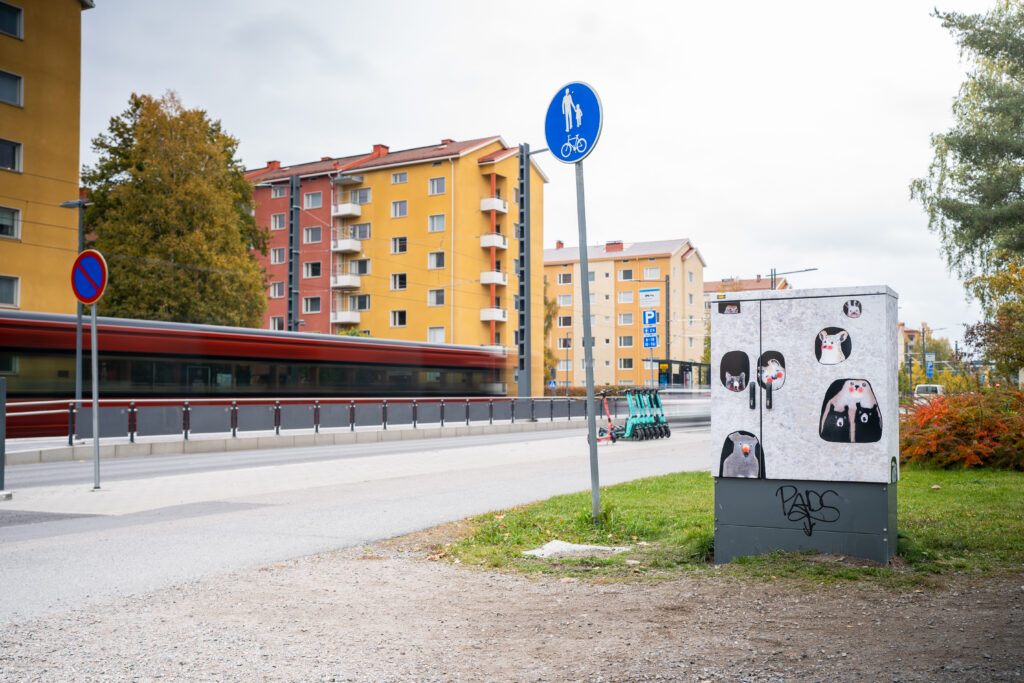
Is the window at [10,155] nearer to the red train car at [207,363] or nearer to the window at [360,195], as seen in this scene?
the red train car at [207,363]

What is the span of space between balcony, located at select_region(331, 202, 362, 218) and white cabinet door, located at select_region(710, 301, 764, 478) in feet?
182

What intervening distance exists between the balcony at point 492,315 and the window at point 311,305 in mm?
12278

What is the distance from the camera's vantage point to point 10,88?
107 ft

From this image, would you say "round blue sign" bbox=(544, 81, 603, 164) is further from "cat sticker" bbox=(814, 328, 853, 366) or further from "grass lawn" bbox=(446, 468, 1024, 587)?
"grass lawn" bbox=(446, 468, 1024, 587)

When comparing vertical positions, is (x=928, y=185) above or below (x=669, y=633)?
above

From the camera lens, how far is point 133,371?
79.6 feet

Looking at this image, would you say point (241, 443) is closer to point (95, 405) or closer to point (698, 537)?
point (95, 405)

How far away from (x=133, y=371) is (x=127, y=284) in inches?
725

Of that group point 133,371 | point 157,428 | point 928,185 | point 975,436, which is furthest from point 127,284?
point 975,436

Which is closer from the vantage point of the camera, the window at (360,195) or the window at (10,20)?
the window at (10,20)

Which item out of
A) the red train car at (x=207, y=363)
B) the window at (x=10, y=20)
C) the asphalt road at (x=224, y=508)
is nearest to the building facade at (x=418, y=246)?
the red train car at (x=207, y=363)

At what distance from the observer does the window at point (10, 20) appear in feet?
106

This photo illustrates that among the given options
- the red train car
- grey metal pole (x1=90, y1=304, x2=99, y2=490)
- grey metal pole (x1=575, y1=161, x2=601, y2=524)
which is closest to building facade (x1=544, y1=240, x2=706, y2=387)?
the red train car

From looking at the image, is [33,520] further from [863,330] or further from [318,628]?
[863,330]
